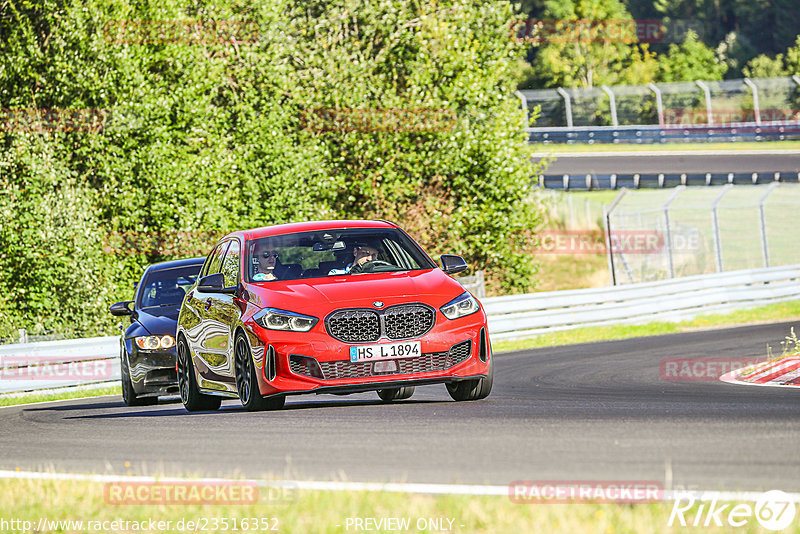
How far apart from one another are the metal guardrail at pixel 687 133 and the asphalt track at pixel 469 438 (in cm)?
4585

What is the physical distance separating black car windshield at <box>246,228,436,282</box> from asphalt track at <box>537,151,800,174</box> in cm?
4086

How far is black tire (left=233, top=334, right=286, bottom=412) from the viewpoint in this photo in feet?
35.3

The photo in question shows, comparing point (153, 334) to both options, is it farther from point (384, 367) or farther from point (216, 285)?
point (384, 367)

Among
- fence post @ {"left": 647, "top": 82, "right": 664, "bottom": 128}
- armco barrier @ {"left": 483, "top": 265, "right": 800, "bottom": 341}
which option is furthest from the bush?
fence post @ {"left": 647, "top": 82, "right": 664, "bottom": 128}

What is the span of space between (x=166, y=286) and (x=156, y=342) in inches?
54.1

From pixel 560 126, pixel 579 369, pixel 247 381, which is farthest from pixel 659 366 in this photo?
pixel 560 126

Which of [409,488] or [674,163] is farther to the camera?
[674,163]

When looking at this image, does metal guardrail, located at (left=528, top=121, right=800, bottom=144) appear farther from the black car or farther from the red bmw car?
the red bmw car

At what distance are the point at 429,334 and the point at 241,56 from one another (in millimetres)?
21787

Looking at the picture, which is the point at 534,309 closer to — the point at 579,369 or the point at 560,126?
the point at 579,369

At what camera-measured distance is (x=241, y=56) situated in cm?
3125

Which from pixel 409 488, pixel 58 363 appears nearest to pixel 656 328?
pixel 58 363

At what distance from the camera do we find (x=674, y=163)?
54.7m

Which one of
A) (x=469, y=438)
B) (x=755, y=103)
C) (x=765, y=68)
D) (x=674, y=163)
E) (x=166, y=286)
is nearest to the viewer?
(x=469, y=438)
